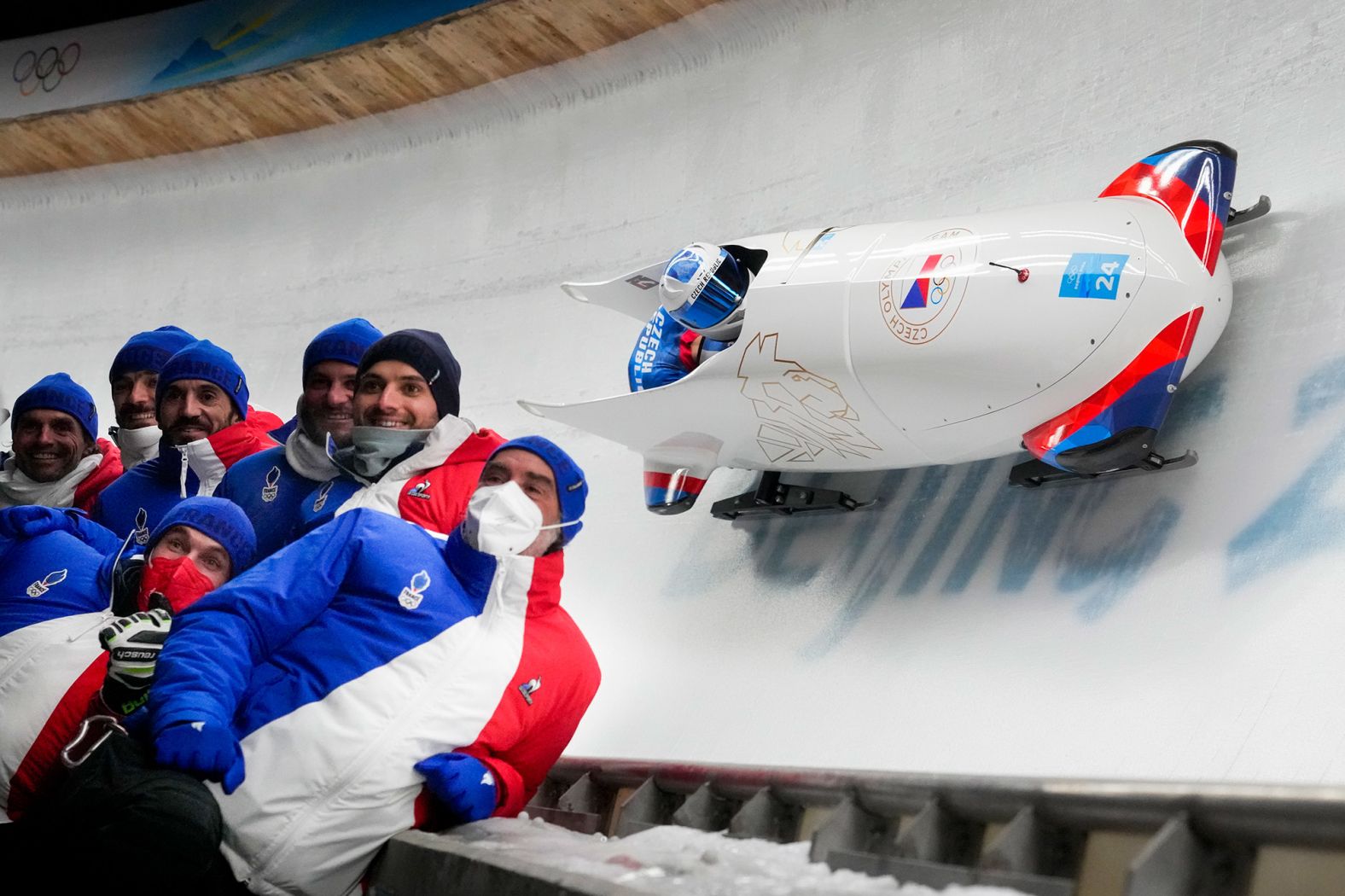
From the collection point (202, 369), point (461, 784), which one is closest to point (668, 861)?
point (461, 784)

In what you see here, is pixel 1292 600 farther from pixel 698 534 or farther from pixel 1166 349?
pixel 698 534

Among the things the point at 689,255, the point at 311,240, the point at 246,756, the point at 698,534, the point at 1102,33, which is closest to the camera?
the point at 246,756

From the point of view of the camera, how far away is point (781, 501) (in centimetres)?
364

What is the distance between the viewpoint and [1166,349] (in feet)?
8.75

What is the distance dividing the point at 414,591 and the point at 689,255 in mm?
1165

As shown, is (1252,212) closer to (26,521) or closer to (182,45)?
(26,521)

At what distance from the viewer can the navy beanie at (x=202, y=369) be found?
381 cm

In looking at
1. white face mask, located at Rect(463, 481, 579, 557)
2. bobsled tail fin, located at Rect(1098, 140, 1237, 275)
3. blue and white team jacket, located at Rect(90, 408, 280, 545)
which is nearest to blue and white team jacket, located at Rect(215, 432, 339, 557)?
blue and white team jacket, located at Rect(90, 408, 280, 545)

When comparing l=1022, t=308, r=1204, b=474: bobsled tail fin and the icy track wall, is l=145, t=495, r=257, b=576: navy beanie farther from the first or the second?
l=1022, t=308, r=1204, b=474: bobsled tail fin

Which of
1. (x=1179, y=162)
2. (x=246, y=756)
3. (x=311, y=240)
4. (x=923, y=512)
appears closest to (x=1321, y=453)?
(x=1179, y=162)

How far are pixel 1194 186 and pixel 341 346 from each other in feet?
7.09

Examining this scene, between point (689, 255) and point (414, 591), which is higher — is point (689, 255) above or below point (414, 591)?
above

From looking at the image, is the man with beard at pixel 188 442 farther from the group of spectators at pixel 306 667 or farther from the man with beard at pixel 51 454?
the group of spectators at pixel 306 667

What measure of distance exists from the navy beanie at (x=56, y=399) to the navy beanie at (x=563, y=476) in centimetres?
205
